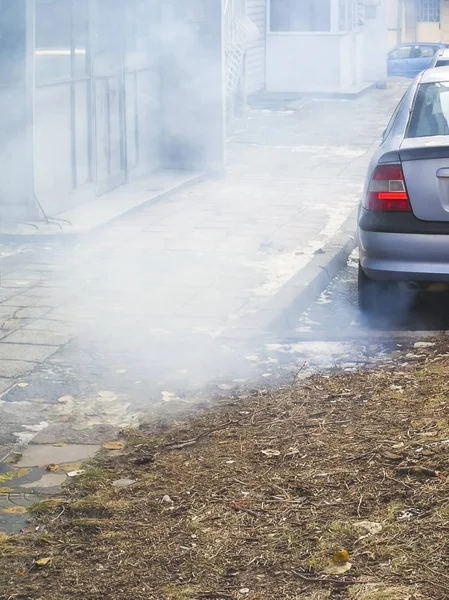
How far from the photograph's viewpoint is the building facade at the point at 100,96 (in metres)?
7.85

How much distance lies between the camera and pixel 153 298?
20.0ft

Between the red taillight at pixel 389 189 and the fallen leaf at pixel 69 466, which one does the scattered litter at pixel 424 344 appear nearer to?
the red taillight at pixel 389 189

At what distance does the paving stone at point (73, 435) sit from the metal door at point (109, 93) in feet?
18.2

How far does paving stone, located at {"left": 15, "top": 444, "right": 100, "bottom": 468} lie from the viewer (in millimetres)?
3811

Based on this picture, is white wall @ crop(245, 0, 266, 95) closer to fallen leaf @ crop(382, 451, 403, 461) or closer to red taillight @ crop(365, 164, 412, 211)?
red taillight @ crop(365, 164, 412, 211)

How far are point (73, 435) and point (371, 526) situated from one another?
1.53 m

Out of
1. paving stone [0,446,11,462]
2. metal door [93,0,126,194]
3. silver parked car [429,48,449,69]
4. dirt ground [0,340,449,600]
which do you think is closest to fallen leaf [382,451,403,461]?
dirt ground [0,340,449,600]

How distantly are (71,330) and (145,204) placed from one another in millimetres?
3936

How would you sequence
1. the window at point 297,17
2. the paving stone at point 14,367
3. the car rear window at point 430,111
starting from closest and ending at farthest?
the paving stone at point 14,367 → the car rear window at point 430,111 → the window at point 297,17

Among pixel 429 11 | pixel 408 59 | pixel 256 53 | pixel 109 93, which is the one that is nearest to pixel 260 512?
pixel 109 93

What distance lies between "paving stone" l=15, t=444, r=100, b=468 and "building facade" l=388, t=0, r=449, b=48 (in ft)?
137

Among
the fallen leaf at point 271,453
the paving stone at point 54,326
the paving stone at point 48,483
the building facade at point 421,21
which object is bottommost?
the paving stone at point 48,483

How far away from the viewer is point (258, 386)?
4.55 metres

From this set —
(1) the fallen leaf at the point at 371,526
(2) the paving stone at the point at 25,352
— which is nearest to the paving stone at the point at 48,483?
(1) the fallen leaf at the point at 371,526
